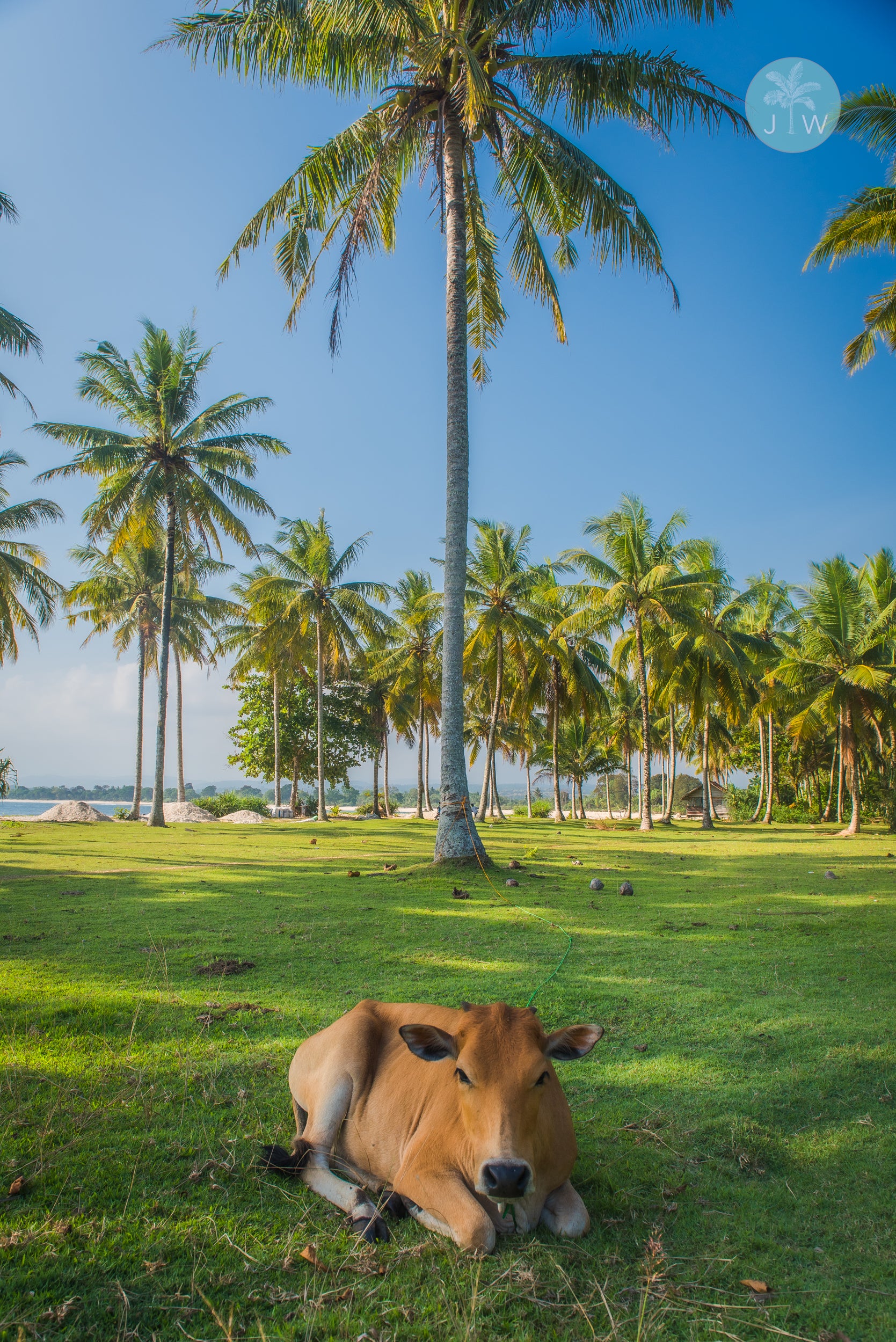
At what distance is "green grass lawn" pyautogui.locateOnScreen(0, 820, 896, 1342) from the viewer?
2.21 metres

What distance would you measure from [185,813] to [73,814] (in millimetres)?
3786

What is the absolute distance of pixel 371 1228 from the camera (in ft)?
8.47

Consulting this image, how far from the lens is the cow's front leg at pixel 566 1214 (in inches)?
101

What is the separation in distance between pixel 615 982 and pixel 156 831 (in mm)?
19016

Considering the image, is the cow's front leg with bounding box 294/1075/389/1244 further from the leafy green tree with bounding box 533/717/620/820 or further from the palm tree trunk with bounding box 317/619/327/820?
the leafy green tree with bounding box 533/717/620/820

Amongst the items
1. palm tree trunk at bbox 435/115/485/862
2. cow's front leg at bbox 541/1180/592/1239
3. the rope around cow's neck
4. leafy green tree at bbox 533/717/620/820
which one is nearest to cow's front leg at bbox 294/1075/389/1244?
cow's front leg at bbox 541/1180/592/1239

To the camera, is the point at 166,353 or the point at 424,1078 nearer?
the point at 424,1078

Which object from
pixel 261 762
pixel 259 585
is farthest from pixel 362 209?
pixel 261 762

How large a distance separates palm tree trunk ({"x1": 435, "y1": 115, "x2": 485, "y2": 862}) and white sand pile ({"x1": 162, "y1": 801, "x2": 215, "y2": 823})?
1866cm

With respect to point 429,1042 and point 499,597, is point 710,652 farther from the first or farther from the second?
point 429,1042

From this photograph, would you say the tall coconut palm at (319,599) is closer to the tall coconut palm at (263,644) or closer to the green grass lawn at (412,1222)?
the tall coconut palm at (263,644)

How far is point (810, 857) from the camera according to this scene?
638 inches

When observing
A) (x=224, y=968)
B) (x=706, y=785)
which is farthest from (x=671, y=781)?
(x=224, y=968)

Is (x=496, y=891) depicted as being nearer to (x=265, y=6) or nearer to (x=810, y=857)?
(x=810, y=857)
